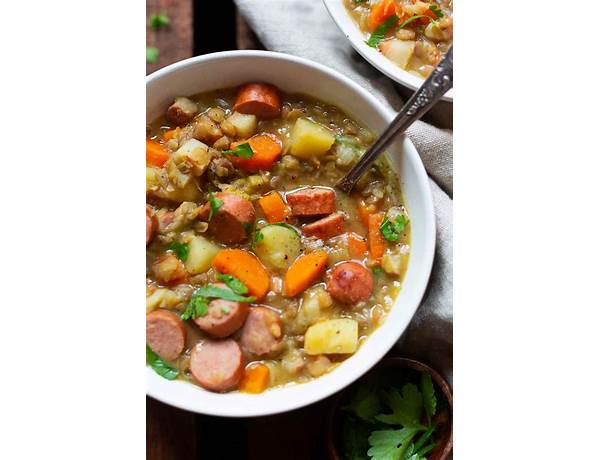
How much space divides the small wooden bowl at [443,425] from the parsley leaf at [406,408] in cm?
11

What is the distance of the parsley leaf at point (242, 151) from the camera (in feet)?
11.1

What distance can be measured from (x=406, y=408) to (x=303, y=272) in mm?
913

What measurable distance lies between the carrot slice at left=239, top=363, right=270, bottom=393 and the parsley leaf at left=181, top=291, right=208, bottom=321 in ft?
1.16

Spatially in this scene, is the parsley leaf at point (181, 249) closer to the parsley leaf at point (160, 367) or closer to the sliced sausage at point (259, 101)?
the parsley leaf at point (160, 367)

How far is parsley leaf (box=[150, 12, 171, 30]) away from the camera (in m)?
4.17

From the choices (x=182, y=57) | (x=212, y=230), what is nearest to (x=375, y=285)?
(x=212, y=230)

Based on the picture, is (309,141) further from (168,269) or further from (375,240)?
(168,269)

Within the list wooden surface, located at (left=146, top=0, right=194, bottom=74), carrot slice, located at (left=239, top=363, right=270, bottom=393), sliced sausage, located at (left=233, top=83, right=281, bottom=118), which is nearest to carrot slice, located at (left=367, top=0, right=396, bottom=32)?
sliced sausage, located at (left=233, top=83, right=281, bottom=118)

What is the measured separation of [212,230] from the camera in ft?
10.9

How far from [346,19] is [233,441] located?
2416 mm

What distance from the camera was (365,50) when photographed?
3.80 metres

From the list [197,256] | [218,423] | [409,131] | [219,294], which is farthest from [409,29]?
[218,423]

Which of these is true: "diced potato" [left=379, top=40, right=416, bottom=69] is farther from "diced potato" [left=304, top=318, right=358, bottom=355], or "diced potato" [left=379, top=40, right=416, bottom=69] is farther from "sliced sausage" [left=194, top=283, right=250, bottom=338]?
"sliced sausage" [left=194, top=283, right=250, bottom=338]

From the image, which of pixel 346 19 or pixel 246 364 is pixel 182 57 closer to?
pixel 346 19
